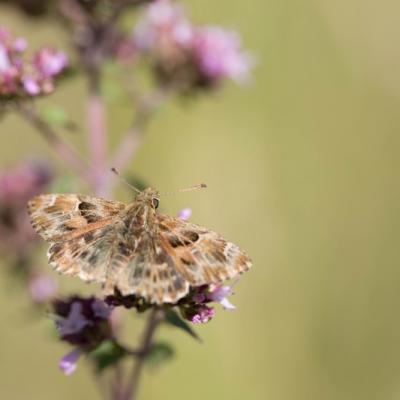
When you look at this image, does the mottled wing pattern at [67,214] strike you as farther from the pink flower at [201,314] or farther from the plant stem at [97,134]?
the plant stem at [97,134]

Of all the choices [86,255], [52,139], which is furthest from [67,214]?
[52,139]

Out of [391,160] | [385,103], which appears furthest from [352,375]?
[385,103]

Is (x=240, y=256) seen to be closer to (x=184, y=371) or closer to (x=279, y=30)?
(x=184, y=371)

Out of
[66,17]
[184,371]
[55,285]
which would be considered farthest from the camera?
[184,371]

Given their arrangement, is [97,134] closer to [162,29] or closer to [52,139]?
[52,139]

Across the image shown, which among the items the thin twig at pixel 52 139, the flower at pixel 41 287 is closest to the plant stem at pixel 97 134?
the thin twig at pixel 52 139
